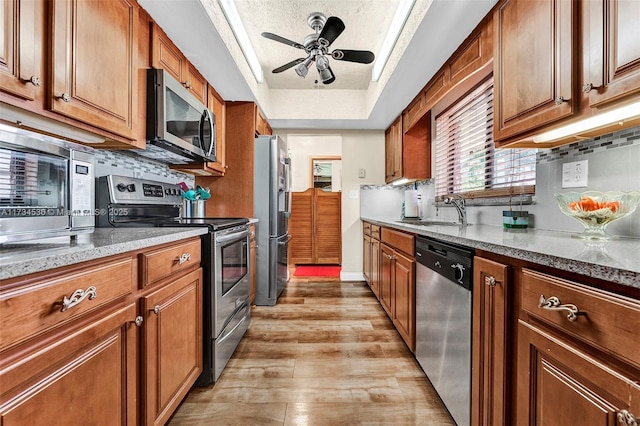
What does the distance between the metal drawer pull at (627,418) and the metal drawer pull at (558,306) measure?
18cm

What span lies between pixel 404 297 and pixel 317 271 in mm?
2910

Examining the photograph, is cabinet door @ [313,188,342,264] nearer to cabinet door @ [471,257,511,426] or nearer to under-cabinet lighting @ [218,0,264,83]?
under-cabinet lighting @ [218,0,264,83]

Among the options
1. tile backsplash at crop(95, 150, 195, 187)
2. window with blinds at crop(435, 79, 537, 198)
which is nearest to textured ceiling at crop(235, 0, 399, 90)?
window with blinds at crop(435, 79, 537, 198)

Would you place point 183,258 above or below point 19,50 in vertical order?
below

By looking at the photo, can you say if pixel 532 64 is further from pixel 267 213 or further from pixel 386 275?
pixel 267 213

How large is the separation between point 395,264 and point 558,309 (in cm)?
157

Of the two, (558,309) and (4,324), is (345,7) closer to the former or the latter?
(558,309)

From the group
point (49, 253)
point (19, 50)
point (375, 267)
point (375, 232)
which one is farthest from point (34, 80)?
point (375, 267)

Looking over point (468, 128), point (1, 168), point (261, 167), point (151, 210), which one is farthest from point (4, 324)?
point (468, 128)

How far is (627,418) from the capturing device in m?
0.59

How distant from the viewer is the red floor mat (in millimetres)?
4575

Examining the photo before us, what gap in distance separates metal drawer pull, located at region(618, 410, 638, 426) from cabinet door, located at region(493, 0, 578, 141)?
1.00 meters

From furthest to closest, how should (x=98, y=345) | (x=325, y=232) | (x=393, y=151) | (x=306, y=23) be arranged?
1. (x=325, y=232)
2. (x=393, y=151)
3. (x=306, y=23)
4. (x=98, y=345)

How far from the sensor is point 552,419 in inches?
30.5
